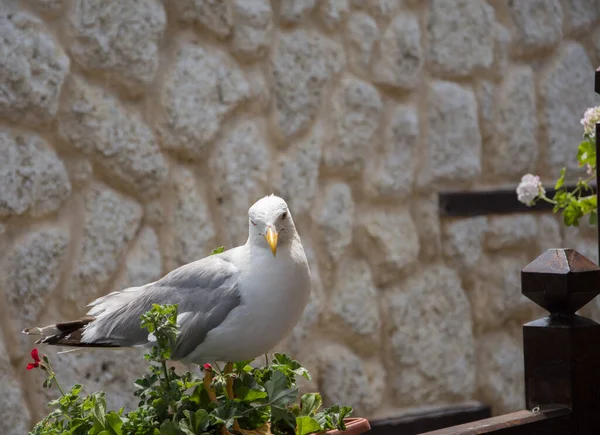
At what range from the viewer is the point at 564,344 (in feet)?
3.84

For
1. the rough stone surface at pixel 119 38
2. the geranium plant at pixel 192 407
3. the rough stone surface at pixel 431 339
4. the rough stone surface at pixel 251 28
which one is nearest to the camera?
the geranium plant at pixel 192 407

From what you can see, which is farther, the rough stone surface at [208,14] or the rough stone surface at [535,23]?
the rough stone surface at [535,23]

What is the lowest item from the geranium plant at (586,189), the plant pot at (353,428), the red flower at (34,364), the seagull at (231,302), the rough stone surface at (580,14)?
the plant pot at (353,428)

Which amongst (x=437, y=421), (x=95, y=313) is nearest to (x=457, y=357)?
(x=437, y=421)

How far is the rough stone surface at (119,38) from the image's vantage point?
2164 mm

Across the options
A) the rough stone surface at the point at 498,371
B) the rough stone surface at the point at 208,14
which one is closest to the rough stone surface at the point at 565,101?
the rough stone surface at the point at 498,371

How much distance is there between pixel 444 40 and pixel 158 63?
0.96 m

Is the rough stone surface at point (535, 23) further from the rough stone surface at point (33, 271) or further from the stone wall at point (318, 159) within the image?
the rough stone surface at point (33, 271)

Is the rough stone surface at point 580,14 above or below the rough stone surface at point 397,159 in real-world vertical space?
above

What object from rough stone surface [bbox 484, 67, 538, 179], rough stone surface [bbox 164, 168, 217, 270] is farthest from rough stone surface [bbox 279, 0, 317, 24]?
rough stone surface [bbox 484, 67, 538, 179]

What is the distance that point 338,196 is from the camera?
2605 mm

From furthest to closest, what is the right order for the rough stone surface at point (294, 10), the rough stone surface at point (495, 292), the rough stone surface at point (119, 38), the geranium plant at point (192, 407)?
the rough stone surface at point (495, 292)
the rough stone surface at point (294, 10)
the rough stone surface at point (119, 38)
the geranium plant at point (192, 407)

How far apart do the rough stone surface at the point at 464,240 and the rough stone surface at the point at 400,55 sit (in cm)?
46

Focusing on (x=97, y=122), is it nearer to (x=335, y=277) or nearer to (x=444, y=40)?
(x=335, y=277)
